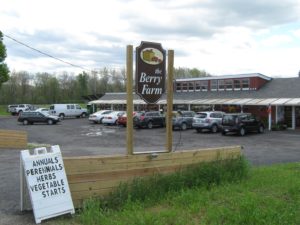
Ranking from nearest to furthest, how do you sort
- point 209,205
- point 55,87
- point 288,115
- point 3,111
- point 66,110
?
point 209,205 → point 288,115 → point 66,110 → point 3,111 → point 55,87

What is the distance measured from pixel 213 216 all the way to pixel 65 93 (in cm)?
9191

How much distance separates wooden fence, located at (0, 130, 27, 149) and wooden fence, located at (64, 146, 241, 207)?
537 inches

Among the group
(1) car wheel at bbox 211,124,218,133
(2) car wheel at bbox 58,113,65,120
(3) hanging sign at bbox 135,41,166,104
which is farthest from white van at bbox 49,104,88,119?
(3) hanging sign at bbox 135,41,166,104

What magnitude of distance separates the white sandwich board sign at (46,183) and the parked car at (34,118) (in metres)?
38.1

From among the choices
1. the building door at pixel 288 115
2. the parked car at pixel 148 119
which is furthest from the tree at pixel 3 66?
the building door at pixel 288 115

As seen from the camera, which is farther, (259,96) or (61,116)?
(61,116)

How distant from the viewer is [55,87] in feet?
310

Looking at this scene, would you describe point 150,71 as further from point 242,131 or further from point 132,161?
point 242,131

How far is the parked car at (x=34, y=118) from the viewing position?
4366 centimetres

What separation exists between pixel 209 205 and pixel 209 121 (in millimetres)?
25377

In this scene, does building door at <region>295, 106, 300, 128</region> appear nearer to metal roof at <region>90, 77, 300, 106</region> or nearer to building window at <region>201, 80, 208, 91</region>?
metal roof at <region>90, 77, 300, 106</region>

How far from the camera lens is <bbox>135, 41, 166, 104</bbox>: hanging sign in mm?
8523

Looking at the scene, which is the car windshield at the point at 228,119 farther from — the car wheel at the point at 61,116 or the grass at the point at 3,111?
the grass at the point at 3,111

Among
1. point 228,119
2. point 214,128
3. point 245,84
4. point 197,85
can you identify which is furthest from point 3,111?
point 228,119
